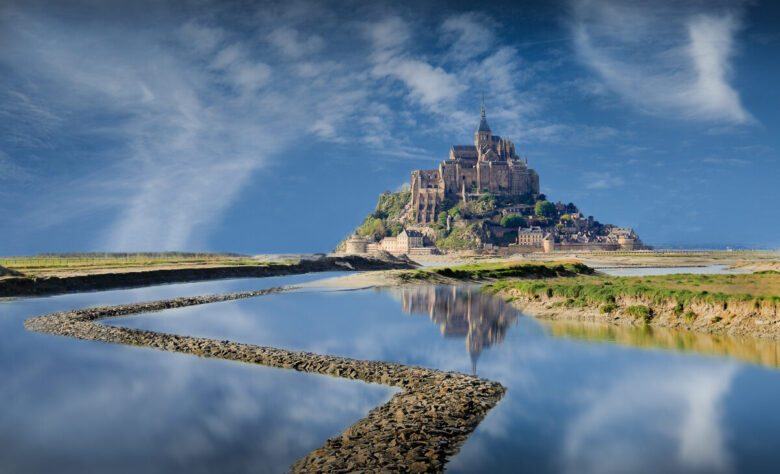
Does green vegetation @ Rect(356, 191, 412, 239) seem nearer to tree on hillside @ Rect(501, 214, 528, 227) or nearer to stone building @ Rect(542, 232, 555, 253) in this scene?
tree on hillside @ Rect(501, 214, 528, 227)

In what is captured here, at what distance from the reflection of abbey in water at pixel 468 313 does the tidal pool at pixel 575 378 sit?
0.32 feet

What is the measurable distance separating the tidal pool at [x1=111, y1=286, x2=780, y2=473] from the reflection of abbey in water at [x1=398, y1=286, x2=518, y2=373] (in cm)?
10

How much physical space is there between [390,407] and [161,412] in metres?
4.19

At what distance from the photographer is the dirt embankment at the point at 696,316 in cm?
1698

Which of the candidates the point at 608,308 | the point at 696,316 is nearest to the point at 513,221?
the point at 608,308

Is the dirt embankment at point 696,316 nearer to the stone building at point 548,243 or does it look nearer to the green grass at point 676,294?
the green grass at point 676,294

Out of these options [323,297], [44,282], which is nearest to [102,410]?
[323,297]

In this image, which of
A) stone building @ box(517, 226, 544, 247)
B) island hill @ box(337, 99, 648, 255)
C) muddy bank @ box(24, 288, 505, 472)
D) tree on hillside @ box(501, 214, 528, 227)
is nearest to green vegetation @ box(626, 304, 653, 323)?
muddy bank @ box(24, 288, 505, 472)

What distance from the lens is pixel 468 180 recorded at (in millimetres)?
155000

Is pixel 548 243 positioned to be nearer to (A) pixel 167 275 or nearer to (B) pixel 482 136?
(B) pixel 482 136

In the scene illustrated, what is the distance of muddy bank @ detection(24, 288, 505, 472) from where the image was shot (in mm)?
7477

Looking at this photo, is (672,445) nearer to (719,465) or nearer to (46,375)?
(719,465)

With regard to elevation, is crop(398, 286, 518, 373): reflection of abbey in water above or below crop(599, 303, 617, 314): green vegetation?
below

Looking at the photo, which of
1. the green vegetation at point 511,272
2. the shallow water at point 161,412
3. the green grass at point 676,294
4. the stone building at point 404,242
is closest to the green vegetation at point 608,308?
the green grass at point 676,294
